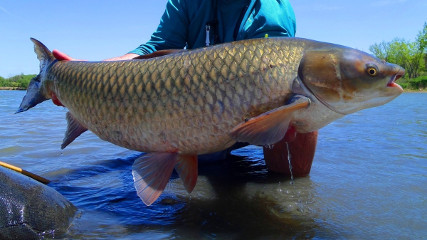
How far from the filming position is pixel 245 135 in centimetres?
213

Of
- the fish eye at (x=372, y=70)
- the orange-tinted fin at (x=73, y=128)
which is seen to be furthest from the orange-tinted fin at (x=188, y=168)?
the fish eye at (x=372, y=70)

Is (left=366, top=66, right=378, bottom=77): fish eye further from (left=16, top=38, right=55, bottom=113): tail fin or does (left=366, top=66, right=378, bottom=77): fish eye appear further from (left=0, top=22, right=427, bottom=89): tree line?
(left=0, top=22, right=427, bottom=89): tree line

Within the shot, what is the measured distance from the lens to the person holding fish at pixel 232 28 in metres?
3.40

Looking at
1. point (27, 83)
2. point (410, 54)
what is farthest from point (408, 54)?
point (27, 83)

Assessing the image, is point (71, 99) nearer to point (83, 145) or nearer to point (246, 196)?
point (246, 196)

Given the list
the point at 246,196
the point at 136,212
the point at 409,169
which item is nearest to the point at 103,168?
the point at 136,212

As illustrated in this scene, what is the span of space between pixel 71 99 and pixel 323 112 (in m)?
1.86

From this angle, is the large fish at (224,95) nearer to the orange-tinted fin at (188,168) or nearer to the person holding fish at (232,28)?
the orange-tinted fin at (188,168)

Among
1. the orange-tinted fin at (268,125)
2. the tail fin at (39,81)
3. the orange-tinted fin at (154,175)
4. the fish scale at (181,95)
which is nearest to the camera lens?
the orange-tinted fin at (268,125)

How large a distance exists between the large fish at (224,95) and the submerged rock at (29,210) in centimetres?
51

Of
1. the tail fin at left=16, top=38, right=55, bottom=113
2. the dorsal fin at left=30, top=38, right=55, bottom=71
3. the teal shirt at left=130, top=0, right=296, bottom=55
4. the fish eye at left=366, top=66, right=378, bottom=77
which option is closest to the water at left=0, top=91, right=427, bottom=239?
the tail fin at left=16, top=38, right=55, bottom=113

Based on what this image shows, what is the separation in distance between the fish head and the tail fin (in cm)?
224

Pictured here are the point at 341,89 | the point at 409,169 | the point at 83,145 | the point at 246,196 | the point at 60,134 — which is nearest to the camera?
the point at 341,89

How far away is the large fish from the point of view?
6.90 ft
